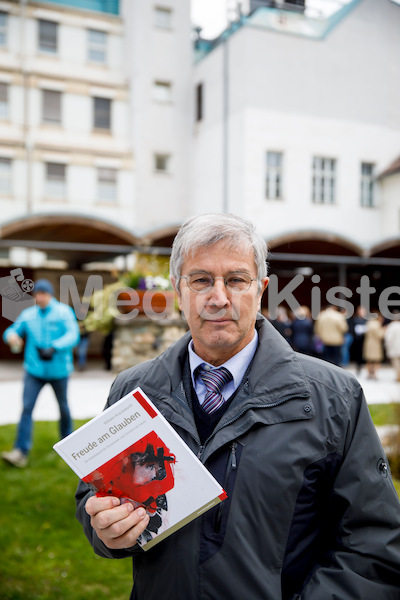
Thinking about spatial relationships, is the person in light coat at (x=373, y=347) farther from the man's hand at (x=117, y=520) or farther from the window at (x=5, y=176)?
the window at (x=5, y=176)

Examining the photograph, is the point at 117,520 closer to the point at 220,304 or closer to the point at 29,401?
the point at 220,304

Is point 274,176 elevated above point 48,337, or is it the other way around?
point 274,176

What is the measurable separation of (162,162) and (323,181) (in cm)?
1020

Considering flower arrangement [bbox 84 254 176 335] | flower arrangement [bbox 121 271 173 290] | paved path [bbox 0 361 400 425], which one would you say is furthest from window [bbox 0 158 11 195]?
flower arrangement [bbox 121 271 173 290]

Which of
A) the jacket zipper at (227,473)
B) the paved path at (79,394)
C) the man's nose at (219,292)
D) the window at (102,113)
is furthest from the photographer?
the window at (102,113)

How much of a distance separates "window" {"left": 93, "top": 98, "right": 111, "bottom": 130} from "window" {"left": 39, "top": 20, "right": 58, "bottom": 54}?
2.40m

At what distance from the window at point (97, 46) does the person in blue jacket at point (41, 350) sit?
18776 mm

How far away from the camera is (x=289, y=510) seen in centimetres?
142

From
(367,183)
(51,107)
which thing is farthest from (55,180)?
(367,183)

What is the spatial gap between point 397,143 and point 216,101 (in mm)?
10476

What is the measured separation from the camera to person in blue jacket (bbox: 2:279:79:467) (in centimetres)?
527

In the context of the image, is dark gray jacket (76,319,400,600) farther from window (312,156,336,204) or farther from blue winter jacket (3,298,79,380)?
window (312,156,336,204)

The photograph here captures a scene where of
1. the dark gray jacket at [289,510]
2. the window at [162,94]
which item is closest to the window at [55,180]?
the window at [162,94]

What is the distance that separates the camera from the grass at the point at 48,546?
3385mm
